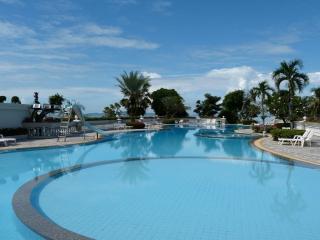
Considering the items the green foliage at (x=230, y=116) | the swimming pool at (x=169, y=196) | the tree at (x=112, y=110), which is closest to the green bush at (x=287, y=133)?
the swimming pool at (x=169, y=196)

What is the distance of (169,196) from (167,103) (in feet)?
146

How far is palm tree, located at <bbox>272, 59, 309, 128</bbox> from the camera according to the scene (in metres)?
26.8

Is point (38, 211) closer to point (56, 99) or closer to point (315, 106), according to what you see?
point (56, 99)

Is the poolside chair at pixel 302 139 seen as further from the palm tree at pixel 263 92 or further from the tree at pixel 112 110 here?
the tree at pixel 112 110

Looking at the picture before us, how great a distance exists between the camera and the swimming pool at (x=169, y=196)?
6.28 metres

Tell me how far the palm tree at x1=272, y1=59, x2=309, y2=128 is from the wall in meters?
17.8

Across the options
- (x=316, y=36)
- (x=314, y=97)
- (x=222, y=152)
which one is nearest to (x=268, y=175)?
(x=222, y=152)

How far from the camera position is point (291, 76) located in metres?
26.9

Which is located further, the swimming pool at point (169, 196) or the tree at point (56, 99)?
the tree at point (56, 99)

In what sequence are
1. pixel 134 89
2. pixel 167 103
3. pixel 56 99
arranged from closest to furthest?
pixel 56 99 < pixel 134 89 < pixel 167 103

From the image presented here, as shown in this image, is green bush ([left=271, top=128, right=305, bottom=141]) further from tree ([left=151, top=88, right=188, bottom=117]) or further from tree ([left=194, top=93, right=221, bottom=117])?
tree ([left=151, top=88, right=188, bottom=117])

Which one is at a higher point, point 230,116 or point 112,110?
point 112,110

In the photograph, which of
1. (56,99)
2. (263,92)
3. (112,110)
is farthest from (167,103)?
(56,99)

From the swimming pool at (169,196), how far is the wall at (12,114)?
23.2 ft
